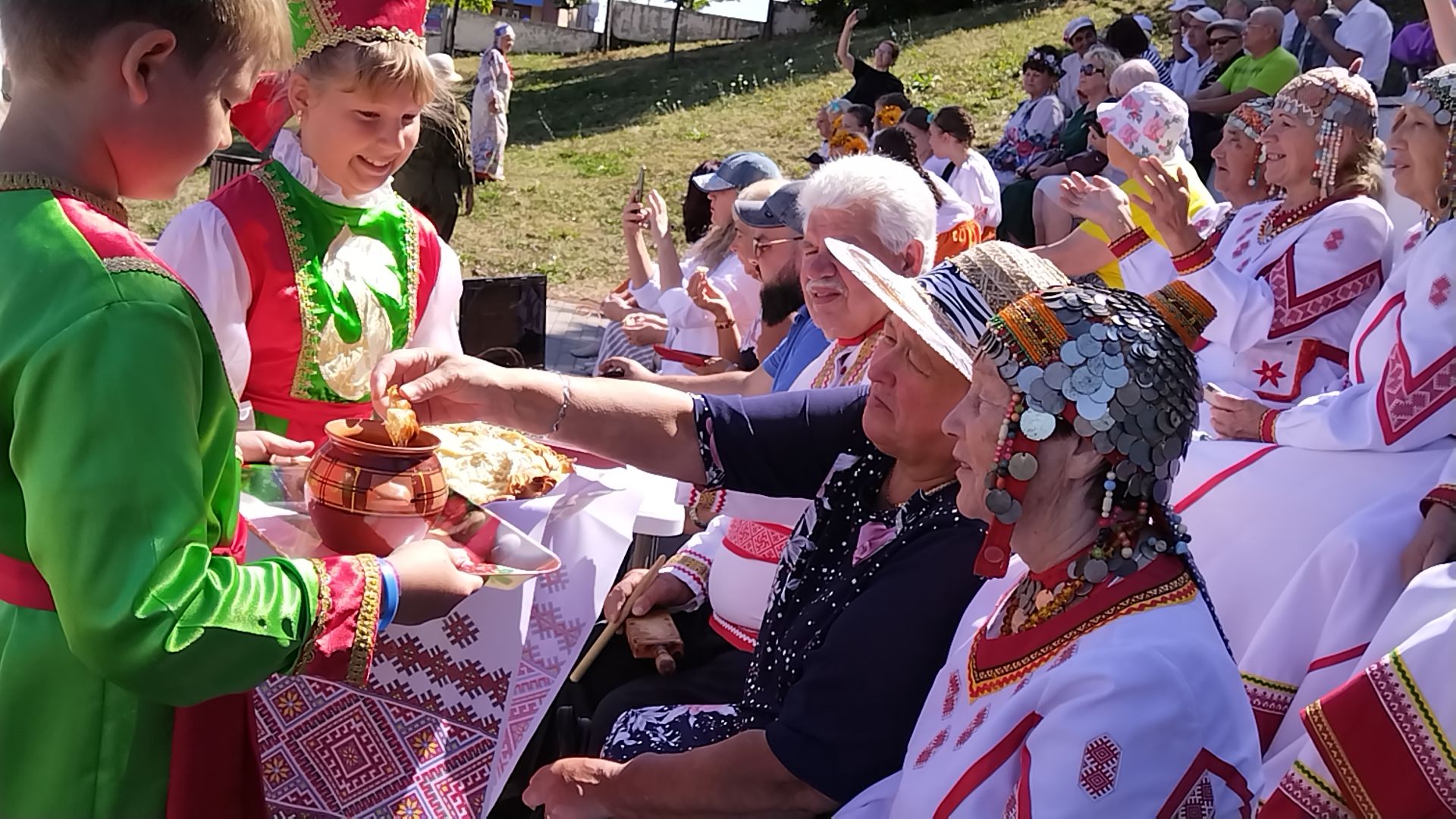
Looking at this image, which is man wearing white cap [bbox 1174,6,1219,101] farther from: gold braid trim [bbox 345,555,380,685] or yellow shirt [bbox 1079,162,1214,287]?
gold braid trim [bbox 345,555,380,685]

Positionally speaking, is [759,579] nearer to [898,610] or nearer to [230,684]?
[898,610]

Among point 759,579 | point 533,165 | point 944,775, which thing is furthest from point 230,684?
point 533,165

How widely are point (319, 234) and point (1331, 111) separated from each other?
3.48 m

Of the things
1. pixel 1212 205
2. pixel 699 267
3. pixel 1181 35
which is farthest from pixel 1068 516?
pixel 1181 35

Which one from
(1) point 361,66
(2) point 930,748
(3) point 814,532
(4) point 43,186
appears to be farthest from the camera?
(1) point 361,66

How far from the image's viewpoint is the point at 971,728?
191cm

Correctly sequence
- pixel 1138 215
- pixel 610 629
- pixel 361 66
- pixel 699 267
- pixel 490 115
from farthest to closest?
1. pixel 490 115
2. pixel 699 267
3. pixel 1138 215
4. pixel 610 629
5. pixel 361 66

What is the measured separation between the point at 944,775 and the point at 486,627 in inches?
34.7

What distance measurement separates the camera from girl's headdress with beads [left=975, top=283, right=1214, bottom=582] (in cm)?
177

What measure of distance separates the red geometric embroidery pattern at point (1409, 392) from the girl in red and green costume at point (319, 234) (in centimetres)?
249

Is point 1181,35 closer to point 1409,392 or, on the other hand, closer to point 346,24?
point 1409,392

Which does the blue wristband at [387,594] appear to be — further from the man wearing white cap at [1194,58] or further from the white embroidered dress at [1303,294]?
the man wearing white cap at [1194,58]

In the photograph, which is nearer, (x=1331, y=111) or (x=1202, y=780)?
(x=1202, y=780)

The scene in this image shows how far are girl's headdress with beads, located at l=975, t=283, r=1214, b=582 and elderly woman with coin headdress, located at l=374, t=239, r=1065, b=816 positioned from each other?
0.36 m
